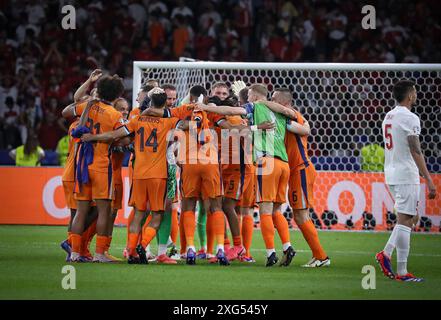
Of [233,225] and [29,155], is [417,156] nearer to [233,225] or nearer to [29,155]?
[233,225]

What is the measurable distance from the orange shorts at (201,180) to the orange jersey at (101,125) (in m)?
0.93

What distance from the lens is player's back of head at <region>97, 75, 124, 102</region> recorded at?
1091cm

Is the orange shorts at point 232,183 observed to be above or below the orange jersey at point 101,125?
below

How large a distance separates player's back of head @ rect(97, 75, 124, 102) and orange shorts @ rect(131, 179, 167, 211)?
99 cm

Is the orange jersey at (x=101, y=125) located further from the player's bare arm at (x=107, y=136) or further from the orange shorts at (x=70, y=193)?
the orange shorts at (x=70, y=193)

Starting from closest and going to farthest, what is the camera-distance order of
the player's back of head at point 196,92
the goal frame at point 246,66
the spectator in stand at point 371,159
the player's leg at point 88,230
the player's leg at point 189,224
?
the player's leg at point 189,224 < the player's leg at point 88,230 < the player's back of head at point 196,92 < the goal frame at point 246,66 < the spectator in stand at point 371,159

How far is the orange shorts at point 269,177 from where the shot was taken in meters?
11.0

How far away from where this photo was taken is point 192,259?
11.1 meters

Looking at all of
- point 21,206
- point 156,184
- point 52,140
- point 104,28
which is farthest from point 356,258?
point 104,28

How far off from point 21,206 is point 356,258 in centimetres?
712

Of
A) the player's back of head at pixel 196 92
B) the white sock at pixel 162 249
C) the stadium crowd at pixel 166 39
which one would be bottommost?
the white sock at pixel 162 249

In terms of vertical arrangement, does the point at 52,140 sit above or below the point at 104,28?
below

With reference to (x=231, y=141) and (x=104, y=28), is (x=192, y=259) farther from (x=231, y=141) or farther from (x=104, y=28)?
(x=104, y=28)

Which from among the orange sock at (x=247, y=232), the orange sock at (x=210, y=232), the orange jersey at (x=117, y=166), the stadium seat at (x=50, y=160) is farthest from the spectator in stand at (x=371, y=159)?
the orange jersey at (x=117, y=166)
